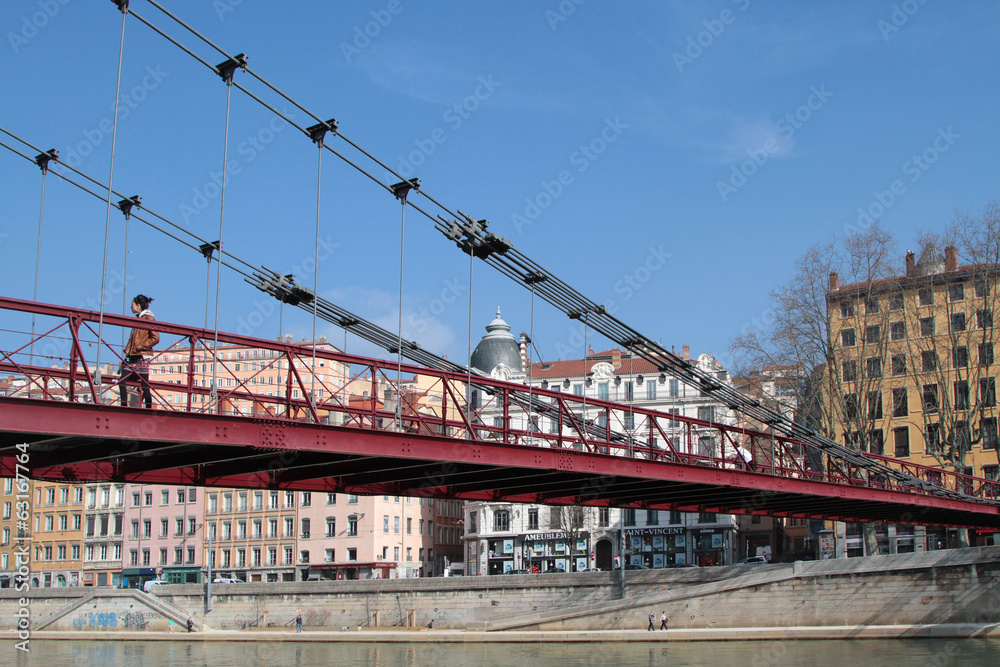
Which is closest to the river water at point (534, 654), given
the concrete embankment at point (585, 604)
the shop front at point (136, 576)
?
the concrete embankment at point (585, 604)

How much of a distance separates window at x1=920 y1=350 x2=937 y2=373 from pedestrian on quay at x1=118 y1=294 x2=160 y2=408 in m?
46.3

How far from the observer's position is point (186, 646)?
191 feet

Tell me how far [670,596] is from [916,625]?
11237mm

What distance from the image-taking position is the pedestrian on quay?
73.4ft

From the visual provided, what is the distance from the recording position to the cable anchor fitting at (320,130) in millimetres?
28234

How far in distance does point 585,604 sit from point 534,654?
26.4 feet

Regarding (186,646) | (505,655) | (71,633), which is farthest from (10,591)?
(505,655)

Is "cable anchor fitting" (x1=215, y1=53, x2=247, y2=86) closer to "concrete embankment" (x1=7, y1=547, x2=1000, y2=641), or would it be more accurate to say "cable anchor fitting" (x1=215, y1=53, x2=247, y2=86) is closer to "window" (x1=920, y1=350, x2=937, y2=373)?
"concrete embankment" (x1=7, y1=547, x2=1000, y2=641)

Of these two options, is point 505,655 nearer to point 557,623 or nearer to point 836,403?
point 557,623

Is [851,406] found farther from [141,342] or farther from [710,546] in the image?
[141,342]

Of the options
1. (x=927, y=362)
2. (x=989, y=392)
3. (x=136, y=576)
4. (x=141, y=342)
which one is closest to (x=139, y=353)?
(x=141, y=342)

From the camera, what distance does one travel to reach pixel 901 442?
7119cm

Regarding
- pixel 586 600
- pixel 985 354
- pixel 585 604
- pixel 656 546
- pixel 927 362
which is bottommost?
pixel 585 604

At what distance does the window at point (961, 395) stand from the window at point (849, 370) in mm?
5076
